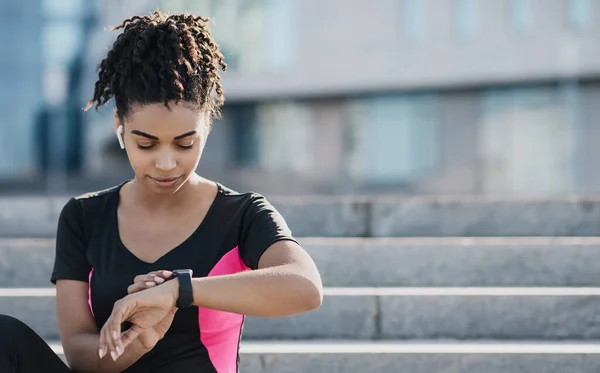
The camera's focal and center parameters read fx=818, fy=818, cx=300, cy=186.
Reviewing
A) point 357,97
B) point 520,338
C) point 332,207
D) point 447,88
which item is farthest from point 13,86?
point 520,338

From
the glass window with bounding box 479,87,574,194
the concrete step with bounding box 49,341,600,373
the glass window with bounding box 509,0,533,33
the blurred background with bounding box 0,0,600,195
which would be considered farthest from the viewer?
the glass window with bounding box 479,87,574,194

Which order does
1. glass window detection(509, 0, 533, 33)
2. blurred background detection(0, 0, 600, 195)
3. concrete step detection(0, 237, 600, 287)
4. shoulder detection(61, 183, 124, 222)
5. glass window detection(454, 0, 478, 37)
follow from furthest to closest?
1. glass window detection(454, 0, 478, 37)
2. glass window detection(509, 0, 533, 33)
3. blurred background detection(0, 0, 600, 195)
4. concrete step detection(0, 237, 600, 287)
5. shoulder detection(61, 183, 124, 222)

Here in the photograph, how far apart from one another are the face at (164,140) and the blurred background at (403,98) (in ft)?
52.1

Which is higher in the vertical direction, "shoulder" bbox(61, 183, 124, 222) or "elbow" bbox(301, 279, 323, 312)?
"shoulder" bbox(61, 183, 124, 222)

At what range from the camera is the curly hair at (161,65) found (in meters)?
2.28

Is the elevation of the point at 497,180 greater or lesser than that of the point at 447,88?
lesser

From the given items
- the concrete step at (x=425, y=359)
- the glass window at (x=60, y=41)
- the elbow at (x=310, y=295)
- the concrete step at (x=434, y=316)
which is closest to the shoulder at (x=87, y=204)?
the elbow at (x=310, y=295)

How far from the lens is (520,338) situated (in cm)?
384

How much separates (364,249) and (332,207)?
0.94m

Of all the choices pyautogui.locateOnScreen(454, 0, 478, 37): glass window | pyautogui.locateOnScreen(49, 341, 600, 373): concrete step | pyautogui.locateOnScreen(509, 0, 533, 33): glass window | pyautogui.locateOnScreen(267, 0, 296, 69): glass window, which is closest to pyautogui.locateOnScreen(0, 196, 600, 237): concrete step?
pyautogui.locateOnScreen(49, 341, 600, 373): concrete step

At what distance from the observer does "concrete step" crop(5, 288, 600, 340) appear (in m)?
3.83

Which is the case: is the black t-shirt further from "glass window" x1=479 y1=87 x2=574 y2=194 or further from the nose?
"glass window" x1=479 y1=87 x2=574 y2=194

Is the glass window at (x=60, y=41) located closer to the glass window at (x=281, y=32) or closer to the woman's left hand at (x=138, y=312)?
the glass window at (x=281, y=32)

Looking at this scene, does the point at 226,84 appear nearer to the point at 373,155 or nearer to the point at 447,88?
the point at 373,155
